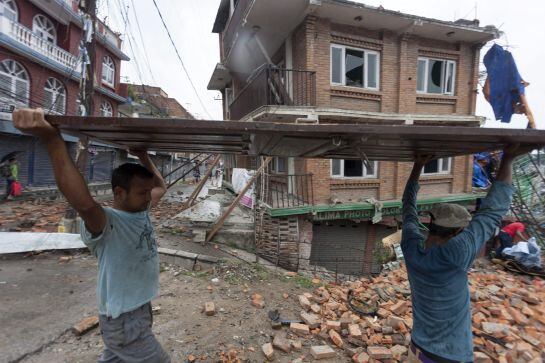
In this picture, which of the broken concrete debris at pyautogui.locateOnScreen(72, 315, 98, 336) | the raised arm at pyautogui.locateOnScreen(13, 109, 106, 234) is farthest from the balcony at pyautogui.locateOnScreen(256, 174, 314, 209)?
the raised arm at pyautogui.locateOnScreen(13, 109, 106, 234)

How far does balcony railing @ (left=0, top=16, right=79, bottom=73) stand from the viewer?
40.3 ft

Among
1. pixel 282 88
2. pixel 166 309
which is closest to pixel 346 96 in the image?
pixel 282 88

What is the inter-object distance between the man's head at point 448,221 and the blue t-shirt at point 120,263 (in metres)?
1.95

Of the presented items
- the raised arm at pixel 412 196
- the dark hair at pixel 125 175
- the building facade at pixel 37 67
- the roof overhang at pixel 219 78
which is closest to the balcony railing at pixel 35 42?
the building facade at pixel 37 67

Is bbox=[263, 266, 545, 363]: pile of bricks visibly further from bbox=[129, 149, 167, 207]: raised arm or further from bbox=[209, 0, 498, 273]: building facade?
bbox=[209, 0, 498, 273]: building facade

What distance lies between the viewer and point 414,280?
6.80 feet

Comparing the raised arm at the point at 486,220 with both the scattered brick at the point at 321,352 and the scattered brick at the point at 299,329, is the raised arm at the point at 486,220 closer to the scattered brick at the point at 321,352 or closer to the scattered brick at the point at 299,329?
the scattered brick at the point at 321,352

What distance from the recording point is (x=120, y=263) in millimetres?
1789

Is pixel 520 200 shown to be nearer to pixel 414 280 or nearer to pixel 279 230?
pixel 279 230

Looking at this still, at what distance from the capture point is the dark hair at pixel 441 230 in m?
1.90

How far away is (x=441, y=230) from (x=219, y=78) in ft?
47.0

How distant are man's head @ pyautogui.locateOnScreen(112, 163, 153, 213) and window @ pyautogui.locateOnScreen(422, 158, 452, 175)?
1064cm

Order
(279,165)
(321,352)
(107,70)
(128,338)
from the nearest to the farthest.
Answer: (128,338), (321,352), (279,165), (107,70)

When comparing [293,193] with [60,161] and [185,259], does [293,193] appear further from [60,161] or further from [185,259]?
[60,161]
